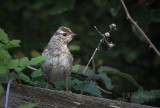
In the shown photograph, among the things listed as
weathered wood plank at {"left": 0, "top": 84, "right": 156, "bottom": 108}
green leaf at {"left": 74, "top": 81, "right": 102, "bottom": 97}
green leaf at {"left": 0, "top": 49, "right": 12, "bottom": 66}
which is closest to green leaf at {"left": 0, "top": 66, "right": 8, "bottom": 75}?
green leaf at {"left": 0, "top": 49, "right": 12, "bottom": 66}

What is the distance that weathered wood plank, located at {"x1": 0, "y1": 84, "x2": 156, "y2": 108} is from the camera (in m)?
1.99

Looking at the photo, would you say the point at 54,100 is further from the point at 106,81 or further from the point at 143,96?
the point at 106,81

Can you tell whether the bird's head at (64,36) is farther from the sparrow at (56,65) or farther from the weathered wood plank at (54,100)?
the weathered wood plank at (54,100)

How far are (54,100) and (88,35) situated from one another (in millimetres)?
3482

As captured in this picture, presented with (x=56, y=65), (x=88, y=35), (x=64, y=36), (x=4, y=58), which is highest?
(x=88, y=35)

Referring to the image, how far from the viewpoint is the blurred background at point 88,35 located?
486cm

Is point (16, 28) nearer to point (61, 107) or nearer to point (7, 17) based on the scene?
point (7, 17)

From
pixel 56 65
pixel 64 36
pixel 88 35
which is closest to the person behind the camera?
pixel 56 65

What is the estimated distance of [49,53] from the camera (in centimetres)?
332

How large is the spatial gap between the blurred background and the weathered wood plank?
7.96 ft

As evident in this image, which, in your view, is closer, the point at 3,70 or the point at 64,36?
the point at 3,70

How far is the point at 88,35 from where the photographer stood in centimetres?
544

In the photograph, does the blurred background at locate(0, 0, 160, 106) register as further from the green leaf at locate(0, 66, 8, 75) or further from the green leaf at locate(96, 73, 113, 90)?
the green leaf at locate(0, 66, 8, 75)

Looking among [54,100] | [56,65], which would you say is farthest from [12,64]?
[56,65]
